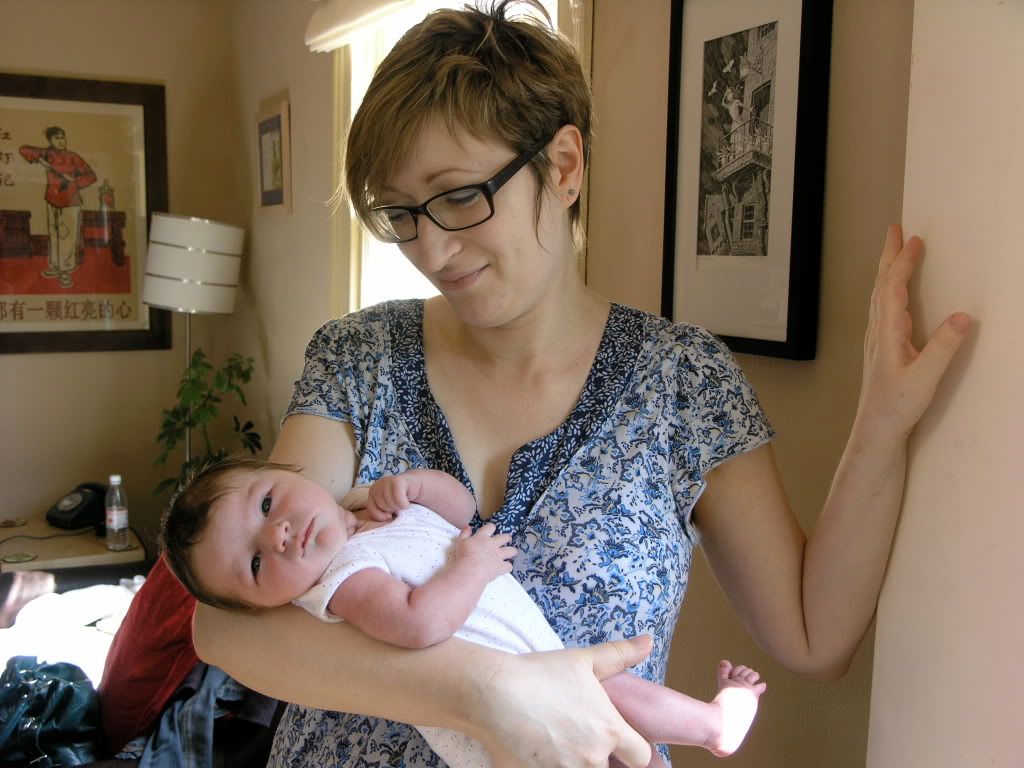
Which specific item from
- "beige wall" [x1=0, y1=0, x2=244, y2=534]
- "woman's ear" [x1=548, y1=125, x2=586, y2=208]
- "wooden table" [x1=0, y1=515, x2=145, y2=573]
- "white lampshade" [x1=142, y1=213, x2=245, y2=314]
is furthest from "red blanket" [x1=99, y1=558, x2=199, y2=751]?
"beige wall" [x1=0, y1=0, x2=244, y2=534]

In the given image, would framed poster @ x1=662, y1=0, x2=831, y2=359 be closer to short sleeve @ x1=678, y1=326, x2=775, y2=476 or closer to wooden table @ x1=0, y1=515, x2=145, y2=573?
short sleeve @ x1=678, y1=326, x2=775, y2=476

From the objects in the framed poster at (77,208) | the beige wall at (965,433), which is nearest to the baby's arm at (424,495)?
the beige wall at (965,433)

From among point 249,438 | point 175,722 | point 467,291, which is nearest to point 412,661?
point 467,291

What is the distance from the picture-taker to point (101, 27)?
4.51 metres

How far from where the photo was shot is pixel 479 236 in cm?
123

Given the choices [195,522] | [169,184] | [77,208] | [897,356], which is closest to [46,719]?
[195,522]

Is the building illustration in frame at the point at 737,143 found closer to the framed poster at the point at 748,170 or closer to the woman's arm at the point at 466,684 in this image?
the framed poster at the point at 748,170

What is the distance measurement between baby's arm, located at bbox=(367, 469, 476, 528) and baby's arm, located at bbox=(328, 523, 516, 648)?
111mm

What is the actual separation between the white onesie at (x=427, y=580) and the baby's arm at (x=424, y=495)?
3cm

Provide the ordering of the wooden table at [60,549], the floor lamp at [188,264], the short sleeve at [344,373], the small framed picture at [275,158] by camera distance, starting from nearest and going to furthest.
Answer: the short sleeve at [344,373] → the wooden table at [60,549] → the small framed picture at [275,158] → the floor lamp at [188,264]

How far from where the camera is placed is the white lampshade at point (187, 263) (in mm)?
4078

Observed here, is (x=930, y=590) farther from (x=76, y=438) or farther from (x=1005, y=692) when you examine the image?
(x=76, y=438)

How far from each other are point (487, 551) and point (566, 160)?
1.77ft

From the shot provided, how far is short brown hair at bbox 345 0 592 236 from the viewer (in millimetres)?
1202
